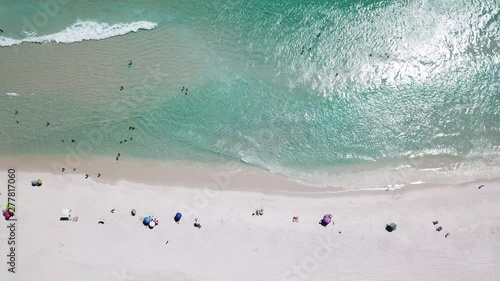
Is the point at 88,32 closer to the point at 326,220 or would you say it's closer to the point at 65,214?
the point at 65,214

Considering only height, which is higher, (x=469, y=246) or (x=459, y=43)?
(x=459, y=43)

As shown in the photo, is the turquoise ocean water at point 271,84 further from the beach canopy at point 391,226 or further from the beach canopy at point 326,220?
the beach canopy at point 391,226

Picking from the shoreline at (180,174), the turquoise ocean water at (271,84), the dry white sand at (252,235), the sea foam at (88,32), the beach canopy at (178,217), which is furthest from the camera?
the sea foam at (88,32)

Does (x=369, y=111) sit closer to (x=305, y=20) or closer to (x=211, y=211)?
(x=305, y=20)

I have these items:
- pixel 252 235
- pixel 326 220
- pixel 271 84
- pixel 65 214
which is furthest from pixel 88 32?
pixel 326 220

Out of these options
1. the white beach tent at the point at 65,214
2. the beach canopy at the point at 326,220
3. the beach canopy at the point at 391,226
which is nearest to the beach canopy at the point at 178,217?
the white beach tent at the point at 65,214

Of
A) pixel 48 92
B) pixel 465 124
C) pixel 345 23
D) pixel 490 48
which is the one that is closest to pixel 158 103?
pixel 48 92

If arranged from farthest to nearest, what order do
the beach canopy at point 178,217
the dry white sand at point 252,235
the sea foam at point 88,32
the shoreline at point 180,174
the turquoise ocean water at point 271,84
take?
the sea foam at point 88,32 → the turquoise ocean water at point 271,84 → the shoreline at point 180,174 → the beach canopy at point 178,217 → the dry white sand at point 252,235
